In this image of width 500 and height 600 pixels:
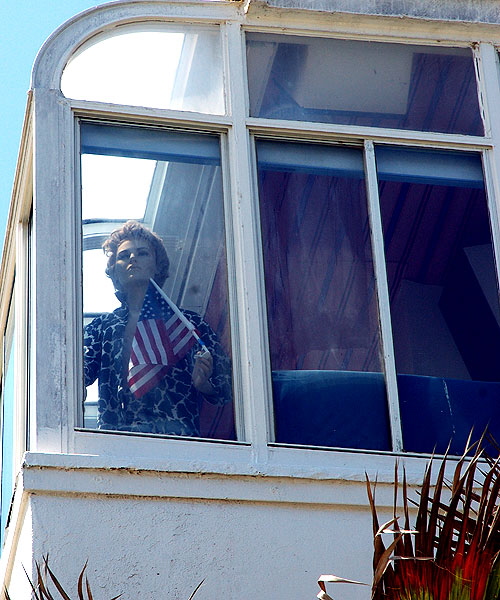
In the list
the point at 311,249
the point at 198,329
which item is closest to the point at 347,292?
the point at 311,249

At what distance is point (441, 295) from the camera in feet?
25.1

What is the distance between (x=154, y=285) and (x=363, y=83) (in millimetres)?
1906

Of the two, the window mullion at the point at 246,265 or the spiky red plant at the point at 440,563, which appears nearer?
the spiky red plant at the point at 440,563

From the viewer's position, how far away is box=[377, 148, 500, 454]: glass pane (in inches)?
289

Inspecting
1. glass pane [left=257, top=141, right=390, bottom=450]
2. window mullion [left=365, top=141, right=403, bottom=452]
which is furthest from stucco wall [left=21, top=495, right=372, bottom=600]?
window mullion [left=365, top=141, right=403, bottom=452]

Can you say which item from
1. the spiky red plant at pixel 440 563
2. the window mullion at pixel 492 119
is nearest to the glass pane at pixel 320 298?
the window mullion at pixel 492 119

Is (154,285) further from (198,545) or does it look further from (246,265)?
(198,545)

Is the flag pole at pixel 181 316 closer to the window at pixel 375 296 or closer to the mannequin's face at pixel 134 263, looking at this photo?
the mannequin's face at pixel 134 263

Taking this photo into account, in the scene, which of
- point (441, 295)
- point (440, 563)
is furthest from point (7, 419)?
point (440, 563)

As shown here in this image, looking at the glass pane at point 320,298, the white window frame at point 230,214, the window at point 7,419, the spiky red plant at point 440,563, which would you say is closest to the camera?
the spiky red plant at point 440,563

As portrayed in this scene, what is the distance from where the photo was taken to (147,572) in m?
6.41

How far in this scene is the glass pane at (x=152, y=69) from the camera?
25.2ft

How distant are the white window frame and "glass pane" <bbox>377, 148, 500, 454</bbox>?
0.09 metres

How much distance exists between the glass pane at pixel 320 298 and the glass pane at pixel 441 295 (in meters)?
0.15
